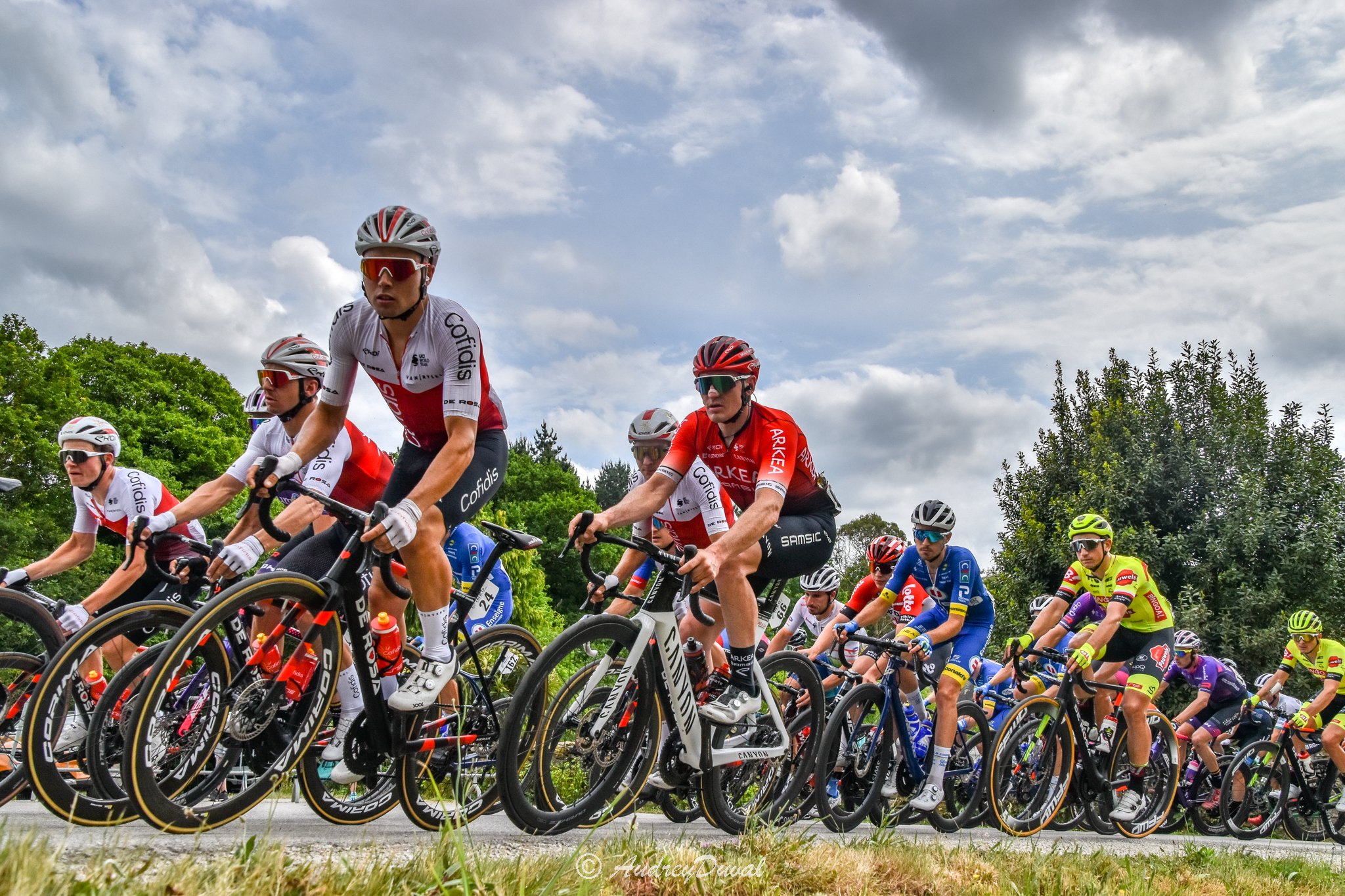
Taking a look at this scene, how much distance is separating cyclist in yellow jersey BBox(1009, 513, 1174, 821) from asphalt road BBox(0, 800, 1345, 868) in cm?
206

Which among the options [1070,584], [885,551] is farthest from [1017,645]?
[885,551]

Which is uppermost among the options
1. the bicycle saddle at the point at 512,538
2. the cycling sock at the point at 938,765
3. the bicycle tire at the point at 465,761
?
the bicycle saddle at the point at 512,538

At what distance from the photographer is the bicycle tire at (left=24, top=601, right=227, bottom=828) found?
13.2 ft

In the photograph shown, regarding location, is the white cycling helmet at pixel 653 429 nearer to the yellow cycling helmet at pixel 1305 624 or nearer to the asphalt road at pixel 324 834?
the asphalt road at pixel 324 834

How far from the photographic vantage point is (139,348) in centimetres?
3622

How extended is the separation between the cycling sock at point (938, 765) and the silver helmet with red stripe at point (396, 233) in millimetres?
5932

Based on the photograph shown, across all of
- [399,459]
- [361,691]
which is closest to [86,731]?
[361,691]

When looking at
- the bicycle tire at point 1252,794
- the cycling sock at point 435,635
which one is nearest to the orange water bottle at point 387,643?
the cycling sock at point 435,635

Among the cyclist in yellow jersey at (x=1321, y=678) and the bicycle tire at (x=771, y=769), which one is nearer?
the bicycle tire at (x=771, y=769)

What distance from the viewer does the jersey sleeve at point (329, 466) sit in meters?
5.55

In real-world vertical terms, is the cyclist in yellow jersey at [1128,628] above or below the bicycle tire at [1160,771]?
above

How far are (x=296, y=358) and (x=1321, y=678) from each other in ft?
45.7

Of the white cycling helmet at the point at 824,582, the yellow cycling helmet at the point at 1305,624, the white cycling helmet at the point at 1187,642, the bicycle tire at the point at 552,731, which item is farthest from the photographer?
the white cycling helmet at the point at 1187,642

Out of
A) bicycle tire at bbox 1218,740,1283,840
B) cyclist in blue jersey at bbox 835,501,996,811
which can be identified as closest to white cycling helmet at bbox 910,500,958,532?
cyclist in blue jersey at bbox 835,501,996,811
